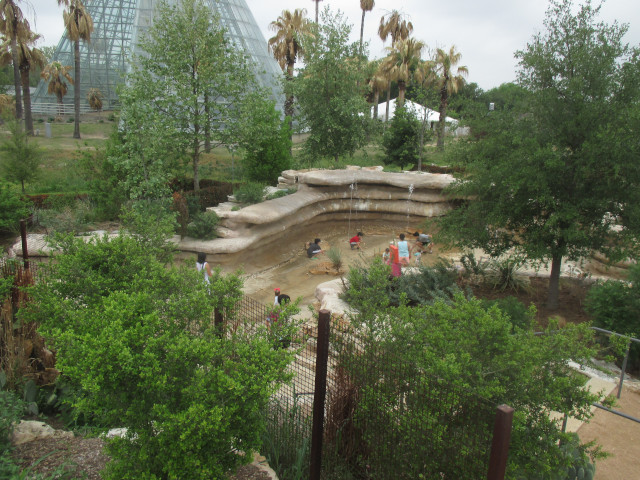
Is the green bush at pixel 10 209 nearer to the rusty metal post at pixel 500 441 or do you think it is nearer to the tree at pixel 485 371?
the tree at pixel 485 371

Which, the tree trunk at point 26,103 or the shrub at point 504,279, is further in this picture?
the tree trunk at point 26,103

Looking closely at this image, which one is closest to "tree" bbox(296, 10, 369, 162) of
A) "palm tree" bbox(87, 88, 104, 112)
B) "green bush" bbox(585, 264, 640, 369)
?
"green bush" bbox(585, 264, 640, 369)

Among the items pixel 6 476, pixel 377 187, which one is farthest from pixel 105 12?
pixel 6 476

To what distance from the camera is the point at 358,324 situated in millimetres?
3779

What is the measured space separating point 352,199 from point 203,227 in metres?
6.55

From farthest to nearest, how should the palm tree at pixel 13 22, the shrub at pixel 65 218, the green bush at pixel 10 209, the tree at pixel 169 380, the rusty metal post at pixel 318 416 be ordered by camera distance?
the palm tree at pixel 13 22 → the green bush at pixel 10 209 → the shrub at pixel 65 218 → the rusty metal post at pixel 318 416 → the tree at pixel 169 380

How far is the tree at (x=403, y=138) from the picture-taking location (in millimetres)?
23516

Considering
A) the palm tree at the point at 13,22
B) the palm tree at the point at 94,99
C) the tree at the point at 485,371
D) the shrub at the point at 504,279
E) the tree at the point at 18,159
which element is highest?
the palm tree at the point at 13,22

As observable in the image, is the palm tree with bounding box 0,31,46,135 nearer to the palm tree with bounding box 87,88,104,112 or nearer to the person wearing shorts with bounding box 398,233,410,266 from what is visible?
the palm tree with bounding box 87,88,104,112

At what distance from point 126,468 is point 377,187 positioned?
1502 centimetres

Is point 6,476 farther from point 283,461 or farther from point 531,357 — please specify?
point 531,357

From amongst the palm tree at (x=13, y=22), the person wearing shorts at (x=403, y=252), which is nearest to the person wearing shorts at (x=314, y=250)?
the person wearing shorts at (x=403, y=252)

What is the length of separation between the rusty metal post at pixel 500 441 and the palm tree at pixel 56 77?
39424 millimetres

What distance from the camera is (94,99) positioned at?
36812mm
